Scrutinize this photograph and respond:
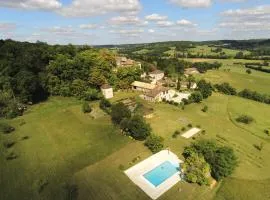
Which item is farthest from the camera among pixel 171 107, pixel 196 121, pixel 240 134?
pixel 171 107

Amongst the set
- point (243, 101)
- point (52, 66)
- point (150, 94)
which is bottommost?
point (243, 101)

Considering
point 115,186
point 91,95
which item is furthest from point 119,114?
point 91,95

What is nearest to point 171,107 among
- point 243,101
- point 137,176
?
point 243,101

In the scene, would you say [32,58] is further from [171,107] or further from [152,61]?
[152,61]

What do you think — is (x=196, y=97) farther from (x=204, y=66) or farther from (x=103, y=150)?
(x=204, y=66)

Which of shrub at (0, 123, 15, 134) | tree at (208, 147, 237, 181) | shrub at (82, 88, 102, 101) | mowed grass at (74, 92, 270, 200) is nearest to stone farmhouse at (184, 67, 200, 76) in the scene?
mowed grass at (74, 92, 270, 200)

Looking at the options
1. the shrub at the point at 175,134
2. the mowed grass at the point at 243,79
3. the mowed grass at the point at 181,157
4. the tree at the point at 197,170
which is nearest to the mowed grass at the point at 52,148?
the mowed grass at the point at 181,157

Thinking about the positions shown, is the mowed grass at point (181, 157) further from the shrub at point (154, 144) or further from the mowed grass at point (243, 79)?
the mowed grass at point (243, 79)
